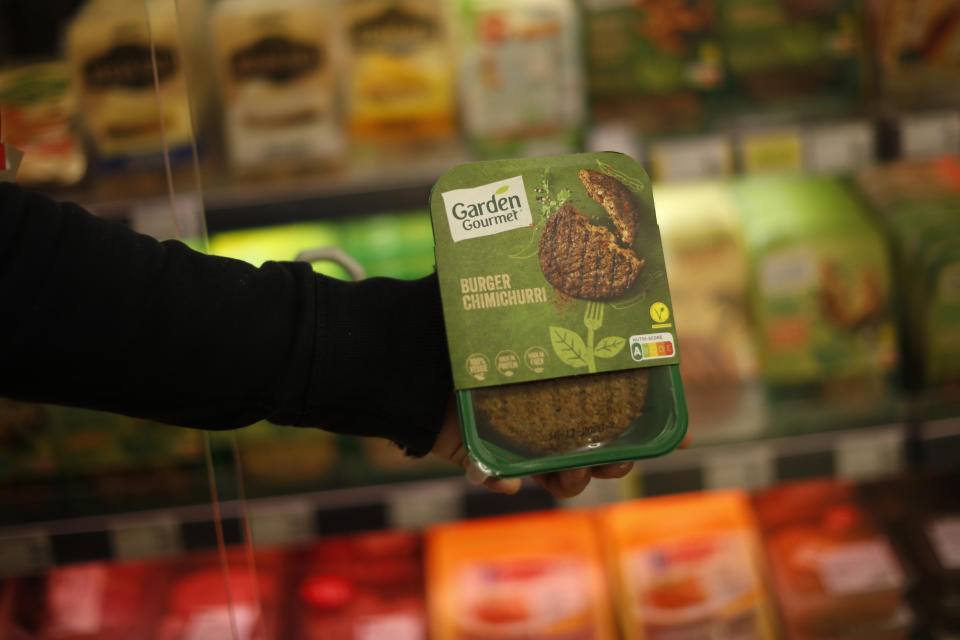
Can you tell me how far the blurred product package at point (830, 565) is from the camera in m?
1.43

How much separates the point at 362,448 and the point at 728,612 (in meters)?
0.74

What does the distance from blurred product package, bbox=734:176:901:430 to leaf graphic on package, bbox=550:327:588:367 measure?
0.97 meters

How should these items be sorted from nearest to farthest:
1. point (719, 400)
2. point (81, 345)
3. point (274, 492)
A: point (81, 345) → point (274, 492) → point (719, 400)

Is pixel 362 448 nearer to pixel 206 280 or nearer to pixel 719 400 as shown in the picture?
pixel 719 400

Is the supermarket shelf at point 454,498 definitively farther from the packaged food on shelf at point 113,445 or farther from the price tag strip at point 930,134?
the price tag strip at point 930,134

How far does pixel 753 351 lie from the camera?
1.52 m

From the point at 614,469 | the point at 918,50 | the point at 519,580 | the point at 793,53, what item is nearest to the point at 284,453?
the point at 519,580

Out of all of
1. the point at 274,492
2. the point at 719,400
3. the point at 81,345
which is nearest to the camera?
the point at 81,345

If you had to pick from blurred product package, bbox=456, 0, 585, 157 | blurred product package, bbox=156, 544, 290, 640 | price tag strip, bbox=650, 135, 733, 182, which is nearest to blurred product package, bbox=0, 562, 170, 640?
blurred product package, bbox=156, 544, 290, 640

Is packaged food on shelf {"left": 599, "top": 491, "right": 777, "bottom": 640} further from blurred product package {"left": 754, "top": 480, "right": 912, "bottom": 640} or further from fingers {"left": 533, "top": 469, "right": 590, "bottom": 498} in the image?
fingers {"left": 533, "top": 469, "right": 590, "bottom": 498}

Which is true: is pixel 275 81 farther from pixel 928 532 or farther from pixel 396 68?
pixel 928 532

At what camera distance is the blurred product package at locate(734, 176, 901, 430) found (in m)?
1.46

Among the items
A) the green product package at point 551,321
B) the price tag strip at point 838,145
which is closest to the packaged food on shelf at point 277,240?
the green product package at point 551,321

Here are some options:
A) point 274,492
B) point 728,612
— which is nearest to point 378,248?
point 274,492
